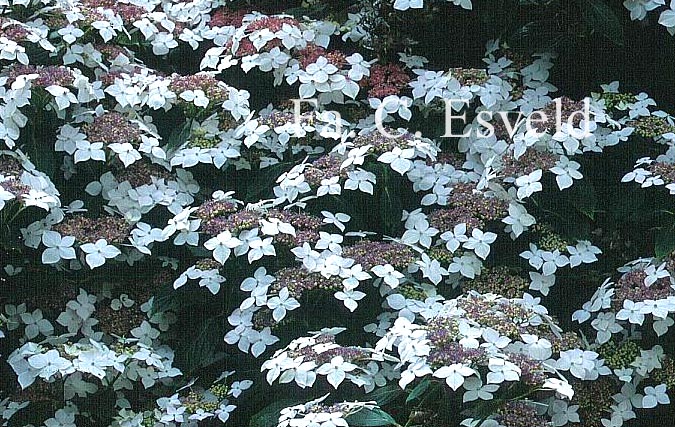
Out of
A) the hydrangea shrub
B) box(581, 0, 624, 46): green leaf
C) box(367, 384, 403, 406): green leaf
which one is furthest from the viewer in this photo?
box(581, 0, 624, 46): green leaf

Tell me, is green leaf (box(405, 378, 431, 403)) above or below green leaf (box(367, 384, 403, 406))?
above

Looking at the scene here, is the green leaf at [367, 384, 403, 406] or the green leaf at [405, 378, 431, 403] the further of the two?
the green leaf at [367, 384, 403, 406]

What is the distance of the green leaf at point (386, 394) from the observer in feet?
6.91

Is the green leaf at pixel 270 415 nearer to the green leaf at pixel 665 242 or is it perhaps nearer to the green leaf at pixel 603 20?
the green leaf at pixel 665 242

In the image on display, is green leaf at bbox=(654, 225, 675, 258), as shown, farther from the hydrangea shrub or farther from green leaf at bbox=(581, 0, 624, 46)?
green leaf at bbox=(581, 0, 624, 46)

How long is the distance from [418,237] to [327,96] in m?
0.51

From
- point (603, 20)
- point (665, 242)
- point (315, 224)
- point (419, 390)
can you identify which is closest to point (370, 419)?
point (419, 390)

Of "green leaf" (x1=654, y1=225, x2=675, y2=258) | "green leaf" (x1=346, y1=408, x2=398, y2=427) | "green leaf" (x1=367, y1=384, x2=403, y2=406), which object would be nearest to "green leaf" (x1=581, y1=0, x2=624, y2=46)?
"green leaf" (x1=654, y1=225, x2=675, y2=258)

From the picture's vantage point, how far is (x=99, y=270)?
2553 mm

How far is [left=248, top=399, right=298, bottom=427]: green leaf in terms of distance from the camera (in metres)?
2.19

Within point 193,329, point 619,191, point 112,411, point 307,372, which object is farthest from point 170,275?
point 619,191

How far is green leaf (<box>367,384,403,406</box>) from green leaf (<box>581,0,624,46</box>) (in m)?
1.14

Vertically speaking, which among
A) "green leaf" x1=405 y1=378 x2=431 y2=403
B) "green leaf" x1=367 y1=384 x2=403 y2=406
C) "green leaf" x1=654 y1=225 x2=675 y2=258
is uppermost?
"green leaf" x1=654 y1=225 x2=675 y2=258

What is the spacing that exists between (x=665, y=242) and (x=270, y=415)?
3.35 ft
